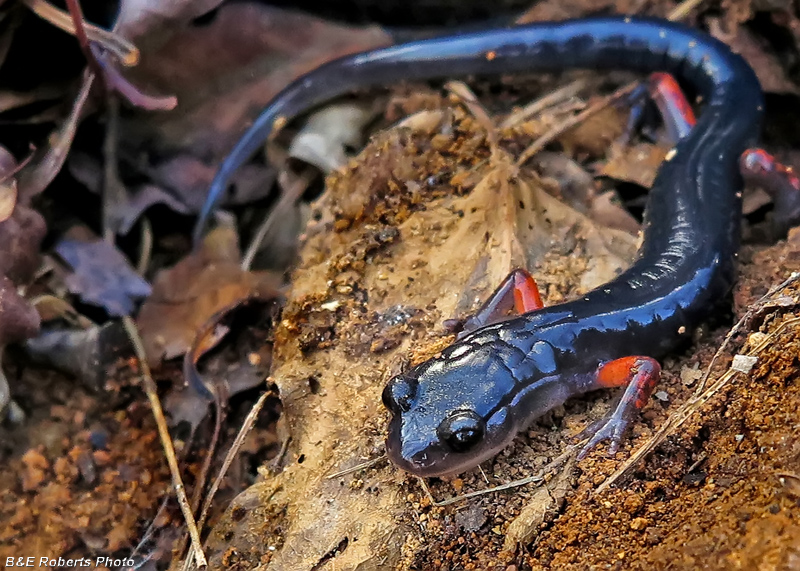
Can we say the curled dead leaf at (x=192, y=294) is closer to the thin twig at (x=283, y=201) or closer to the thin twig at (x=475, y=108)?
the thin twig at (x=283, y=201)

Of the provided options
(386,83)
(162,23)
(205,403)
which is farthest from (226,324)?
(386,83)

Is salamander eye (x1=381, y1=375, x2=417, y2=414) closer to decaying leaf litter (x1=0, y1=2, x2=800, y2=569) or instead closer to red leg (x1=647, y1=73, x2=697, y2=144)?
decaying leaf litter (x1=0, y1=2, x2=800, y2=569)

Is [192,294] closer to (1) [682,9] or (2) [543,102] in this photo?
(2) [543,102]

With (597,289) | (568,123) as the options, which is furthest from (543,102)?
(597,289)

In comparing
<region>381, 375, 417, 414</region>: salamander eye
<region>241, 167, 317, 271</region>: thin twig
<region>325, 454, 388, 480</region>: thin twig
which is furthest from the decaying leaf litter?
<region>381, 375, 417, 414</region>: salamander eye

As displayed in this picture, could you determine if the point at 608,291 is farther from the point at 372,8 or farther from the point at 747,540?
the point at 372,8

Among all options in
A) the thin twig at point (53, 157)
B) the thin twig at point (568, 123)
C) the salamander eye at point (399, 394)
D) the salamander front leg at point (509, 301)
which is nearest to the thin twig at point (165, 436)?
the thin twig at point (53, 157)
